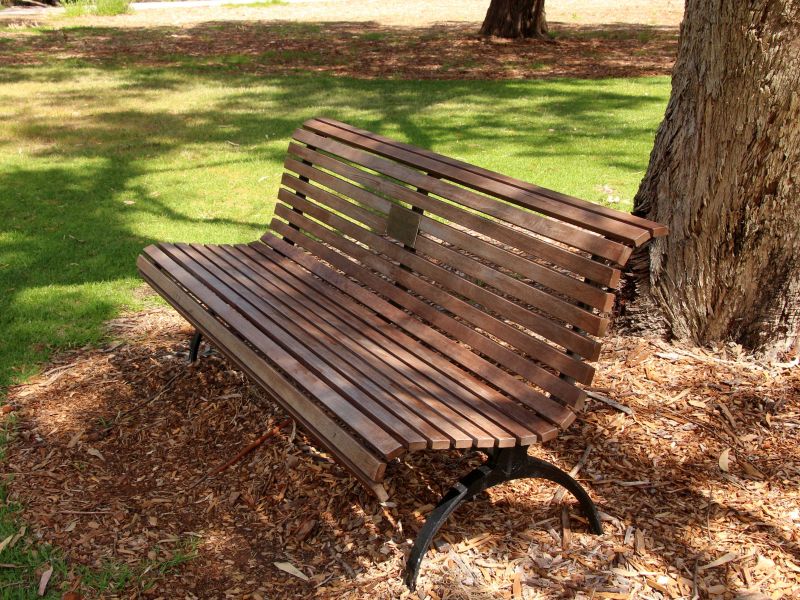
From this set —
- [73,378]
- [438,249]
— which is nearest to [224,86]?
[73,378]

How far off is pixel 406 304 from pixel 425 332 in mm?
238

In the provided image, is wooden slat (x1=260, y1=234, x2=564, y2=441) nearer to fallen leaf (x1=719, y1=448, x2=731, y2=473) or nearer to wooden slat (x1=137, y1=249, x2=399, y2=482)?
wooden slat (x1=137, y1=249, x2=399, y2=482)

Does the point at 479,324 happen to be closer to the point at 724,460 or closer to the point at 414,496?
the point at 414,496

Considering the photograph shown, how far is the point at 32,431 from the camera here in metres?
3.99

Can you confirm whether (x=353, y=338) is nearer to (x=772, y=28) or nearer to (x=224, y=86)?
(x=772, y=28)

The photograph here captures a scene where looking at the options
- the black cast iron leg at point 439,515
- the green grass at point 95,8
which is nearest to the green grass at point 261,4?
the green grass at point 95,8

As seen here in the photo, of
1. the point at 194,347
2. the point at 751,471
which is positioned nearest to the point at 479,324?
the point at 751,471

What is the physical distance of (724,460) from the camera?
3.56 metres

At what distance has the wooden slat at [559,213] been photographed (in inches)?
112

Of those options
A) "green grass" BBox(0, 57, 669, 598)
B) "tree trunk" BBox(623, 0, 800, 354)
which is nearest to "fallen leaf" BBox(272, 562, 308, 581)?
"green grass" BBox(0, 57, 669, 598)

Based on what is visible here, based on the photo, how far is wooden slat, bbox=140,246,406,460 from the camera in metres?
2.62

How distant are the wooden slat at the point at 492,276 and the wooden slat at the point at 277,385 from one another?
2.76 ft

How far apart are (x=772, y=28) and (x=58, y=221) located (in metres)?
5.38

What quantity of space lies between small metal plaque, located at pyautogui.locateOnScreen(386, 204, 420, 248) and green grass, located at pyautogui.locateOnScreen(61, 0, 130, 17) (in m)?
19.1
